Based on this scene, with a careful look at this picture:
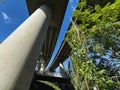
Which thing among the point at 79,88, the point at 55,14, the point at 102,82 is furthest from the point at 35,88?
the point at 102,82

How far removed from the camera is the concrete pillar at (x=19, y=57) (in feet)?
10.6

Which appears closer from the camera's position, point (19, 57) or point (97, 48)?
point (19, 57)

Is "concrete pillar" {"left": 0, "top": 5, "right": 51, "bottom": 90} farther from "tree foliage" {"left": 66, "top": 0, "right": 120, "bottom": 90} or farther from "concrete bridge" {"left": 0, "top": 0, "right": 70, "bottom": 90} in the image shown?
"tree foliage" {"left": 66, "top": 0, "right": 120, "bottom": 90}

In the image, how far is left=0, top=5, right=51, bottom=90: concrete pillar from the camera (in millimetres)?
3238

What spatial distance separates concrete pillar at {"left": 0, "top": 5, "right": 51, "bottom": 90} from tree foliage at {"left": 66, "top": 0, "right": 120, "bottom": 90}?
7.47 ft

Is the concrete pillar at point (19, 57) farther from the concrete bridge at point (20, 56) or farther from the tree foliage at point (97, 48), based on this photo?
the tree foliage at point (97, 48)

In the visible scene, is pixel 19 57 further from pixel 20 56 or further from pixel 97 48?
pixel 97 48

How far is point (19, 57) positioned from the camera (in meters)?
3.80

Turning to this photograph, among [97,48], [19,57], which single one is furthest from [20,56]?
[97,48]

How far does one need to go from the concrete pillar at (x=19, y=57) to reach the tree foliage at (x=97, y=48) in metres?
2.28

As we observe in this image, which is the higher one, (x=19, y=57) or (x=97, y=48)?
(x=97, y=48)

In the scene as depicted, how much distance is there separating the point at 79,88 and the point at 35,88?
10.5 meters

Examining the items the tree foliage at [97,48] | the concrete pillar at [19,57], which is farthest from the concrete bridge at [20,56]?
the tree foliage at [97,48]

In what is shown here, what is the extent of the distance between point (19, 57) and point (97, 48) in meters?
4.54
